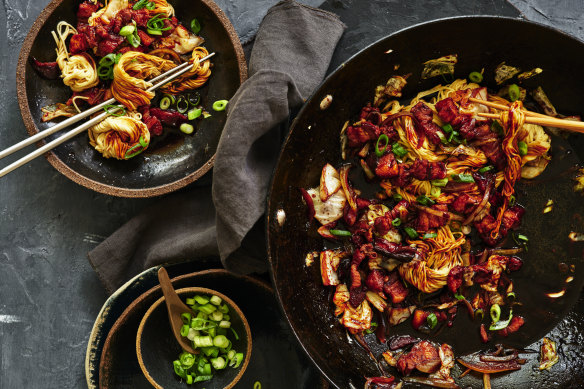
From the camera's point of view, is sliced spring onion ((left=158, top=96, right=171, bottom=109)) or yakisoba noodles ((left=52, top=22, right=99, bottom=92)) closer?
yakisoba noodles ((left=52, top=22, right=99, bottom=92))

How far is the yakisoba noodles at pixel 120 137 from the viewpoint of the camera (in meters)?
2.97


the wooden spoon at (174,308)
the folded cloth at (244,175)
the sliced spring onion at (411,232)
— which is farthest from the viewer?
the sliced spring onion at (411,232)

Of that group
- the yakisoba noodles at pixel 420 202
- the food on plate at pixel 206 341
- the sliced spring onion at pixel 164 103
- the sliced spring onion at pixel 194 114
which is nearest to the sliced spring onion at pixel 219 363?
the food on plate at pixel 206 341

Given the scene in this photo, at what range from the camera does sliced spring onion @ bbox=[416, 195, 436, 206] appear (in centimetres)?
291

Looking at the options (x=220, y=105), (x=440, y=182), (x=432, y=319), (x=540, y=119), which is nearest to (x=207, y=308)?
(x=220, y=105)

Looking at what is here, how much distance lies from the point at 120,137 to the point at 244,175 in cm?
94

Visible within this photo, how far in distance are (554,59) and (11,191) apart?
11.5 feet

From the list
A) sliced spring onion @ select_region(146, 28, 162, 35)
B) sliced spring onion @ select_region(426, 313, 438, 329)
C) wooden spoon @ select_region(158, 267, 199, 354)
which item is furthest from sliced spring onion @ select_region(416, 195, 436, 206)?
sliced spring onion @ select_region(146, 28, 162, 35)

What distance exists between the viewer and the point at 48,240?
3.27m

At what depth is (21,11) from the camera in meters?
3.22

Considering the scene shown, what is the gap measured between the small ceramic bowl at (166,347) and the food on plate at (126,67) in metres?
0.98

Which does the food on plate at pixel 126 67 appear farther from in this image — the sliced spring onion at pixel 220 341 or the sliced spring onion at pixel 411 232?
the sliced spring onion at pixel 411 232

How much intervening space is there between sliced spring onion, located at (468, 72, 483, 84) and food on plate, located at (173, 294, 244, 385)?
6.74 ft

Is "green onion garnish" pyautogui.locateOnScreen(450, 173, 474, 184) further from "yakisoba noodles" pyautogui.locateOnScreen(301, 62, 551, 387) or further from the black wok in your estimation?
the black wok
